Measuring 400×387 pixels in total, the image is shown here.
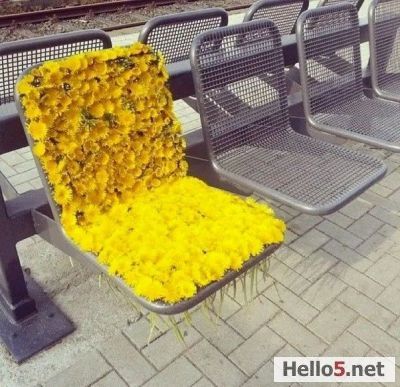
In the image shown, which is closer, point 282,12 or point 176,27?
point 176,27

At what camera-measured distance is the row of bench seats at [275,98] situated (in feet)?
7.48

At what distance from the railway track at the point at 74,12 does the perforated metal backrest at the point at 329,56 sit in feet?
20.3

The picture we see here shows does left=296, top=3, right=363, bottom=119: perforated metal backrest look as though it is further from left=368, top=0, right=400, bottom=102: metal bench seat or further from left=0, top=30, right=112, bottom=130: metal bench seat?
left=0, top=30, right=112, bottom=130: metal bench seat

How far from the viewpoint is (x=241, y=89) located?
2.61 m

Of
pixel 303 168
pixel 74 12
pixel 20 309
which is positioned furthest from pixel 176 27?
pixel 74 12

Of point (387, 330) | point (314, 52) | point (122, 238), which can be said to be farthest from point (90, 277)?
point (314, 52)

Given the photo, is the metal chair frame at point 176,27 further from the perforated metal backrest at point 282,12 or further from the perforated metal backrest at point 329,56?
the perforated metal backrest at point 329,56

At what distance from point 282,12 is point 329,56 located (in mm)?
808

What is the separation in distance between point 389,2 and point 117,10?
7.72 meters

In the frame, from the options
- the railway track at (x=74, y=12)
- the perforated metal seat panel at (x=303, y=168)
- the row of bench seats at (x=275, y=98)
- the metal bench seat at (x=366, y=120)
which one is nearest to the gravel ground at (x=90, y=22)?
the railway track at (x=74, y=12)

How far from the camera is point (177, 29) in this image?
117 inches

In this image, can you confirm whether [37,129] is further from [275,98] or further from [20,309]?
[275,98]

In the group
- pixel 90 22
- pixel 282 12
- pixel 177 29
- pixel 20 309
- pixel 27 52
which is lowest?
pixel 20 309

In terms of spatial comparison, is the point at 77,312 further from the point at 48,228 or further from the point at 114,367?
the point at 48,228
